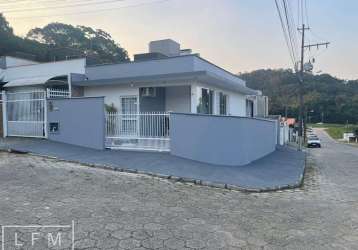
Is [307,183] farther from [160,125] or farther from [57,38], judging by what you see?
[57,38]

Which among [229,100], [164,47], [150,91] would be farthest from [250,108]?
[150,91]

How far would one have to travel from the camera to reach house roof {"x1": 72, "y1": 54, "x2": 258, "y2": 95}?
47.6ft

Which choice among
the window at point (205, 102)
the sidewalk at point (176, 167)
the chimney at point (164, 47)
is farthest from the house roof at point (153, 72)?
the sidewalk at point (176, 167)

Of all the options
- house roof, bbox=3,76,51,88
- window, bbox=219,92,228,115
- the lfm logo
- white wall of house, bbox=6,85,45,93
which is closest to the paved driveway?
the lfm logo

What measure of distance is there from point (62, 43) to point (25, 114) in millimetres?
30538

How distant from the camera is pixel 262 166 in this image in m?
12.1

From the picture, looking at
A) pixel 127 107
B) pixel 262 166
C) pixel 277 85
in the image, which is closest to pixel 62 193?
pixel 262 166

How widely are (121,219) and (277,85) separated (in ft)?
194

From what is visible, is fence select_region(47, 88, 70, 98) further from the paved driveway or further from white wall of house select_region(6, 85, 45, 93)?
the paved driveway

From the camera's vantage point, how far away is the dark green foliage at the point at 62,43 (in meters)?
31.4

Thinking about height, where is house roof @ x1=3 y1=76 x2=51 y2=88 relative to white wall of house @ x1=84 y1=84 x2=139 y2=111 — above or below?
above

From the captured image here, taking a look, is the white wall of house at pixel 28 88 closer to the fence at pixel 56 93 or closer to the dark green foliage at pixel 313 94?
the fence at pixel 56 93

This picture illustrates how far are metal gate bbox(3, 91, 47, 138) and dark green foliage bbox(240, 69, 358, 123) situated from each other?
40.8 m

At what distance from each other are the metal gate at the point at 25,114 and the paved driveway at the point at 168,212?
17.9ft
